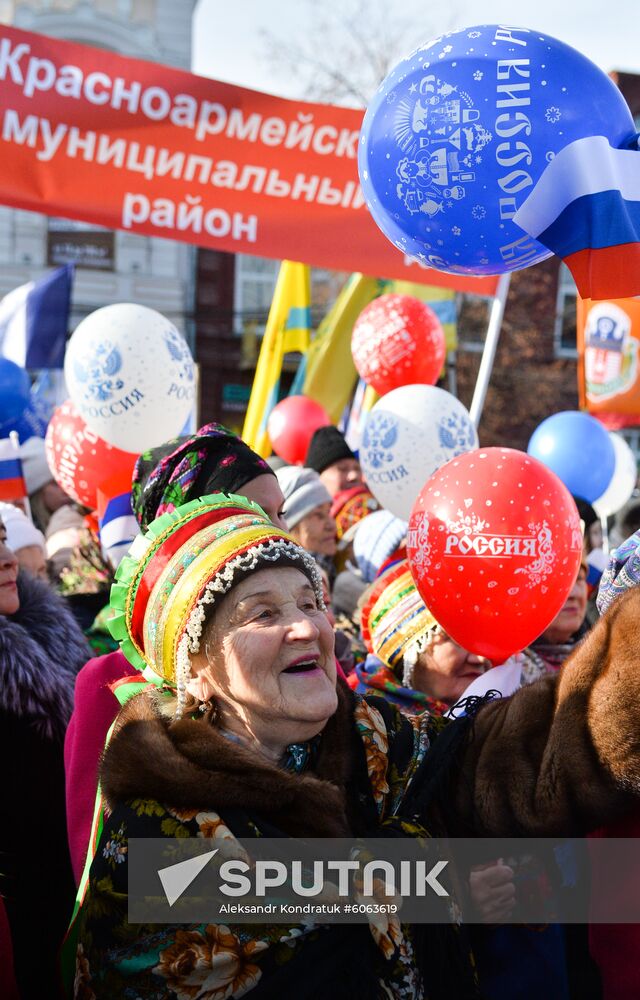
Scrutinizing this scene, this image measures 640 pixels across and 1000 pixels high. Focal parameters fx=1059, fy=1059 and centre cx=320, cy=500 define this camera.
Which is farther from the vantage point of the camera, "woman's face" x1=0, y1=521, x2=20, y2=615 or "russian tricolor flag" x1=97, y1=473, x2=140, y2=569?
"russian tricolor flag" x1=97, y1=473, x2=140, y2=569

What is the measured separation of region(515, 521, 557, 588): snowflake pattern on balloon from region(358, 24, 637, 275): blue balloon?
71 centimetres

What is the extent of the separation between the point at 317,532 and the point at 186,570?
276cm

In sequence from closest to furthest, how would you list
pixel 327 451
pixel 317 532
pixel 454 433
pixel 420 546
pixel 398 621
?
pixel 420 546
pixel 398 621
pixel 454 433
pixel 317 532
pixel 327 451

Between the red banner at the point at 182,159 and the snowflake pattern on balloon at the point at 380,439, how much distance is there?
3.67 ft

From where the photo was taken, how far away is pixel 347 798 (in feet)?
6.52

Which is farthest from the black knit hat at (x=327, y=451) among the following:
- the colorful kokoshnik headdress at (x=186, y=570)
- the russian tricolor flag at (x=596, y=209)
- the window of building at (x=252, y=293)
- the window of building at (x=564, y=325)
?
the window of building at (x=252, y=293)

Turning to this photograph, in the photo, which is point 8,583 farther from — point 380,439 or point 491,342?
point 491,342

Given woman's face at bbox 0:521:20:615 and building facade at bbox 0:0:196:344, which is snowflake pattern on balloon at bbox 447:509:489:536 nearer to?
woman's face at bbox 0:521:20:615

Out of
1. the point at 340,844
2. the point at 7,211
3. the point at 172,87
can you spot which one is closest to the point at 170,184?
the point at 172,87

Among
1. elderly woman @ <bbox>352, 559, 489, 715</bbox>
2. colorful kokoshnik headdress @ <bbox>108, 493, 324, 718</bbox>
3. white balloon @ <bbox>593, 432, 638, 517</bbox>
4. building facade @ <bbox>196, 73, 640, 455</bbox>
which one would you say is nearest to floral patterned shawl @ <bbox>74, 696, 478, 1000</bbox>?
colorful kokoshnik headdress @ <bbox>108, 493, 324, 718</bbox>

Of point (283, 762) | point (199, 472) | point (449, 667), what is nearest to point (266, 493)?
point (199, 472)

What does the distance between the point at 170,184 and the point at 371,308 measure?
147 centimetres

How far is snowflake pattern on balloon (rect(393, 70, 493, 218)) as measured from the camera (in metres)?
2.16

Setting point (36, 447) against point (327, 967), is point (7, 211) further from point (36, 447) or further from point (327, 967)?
point (327, 967)
